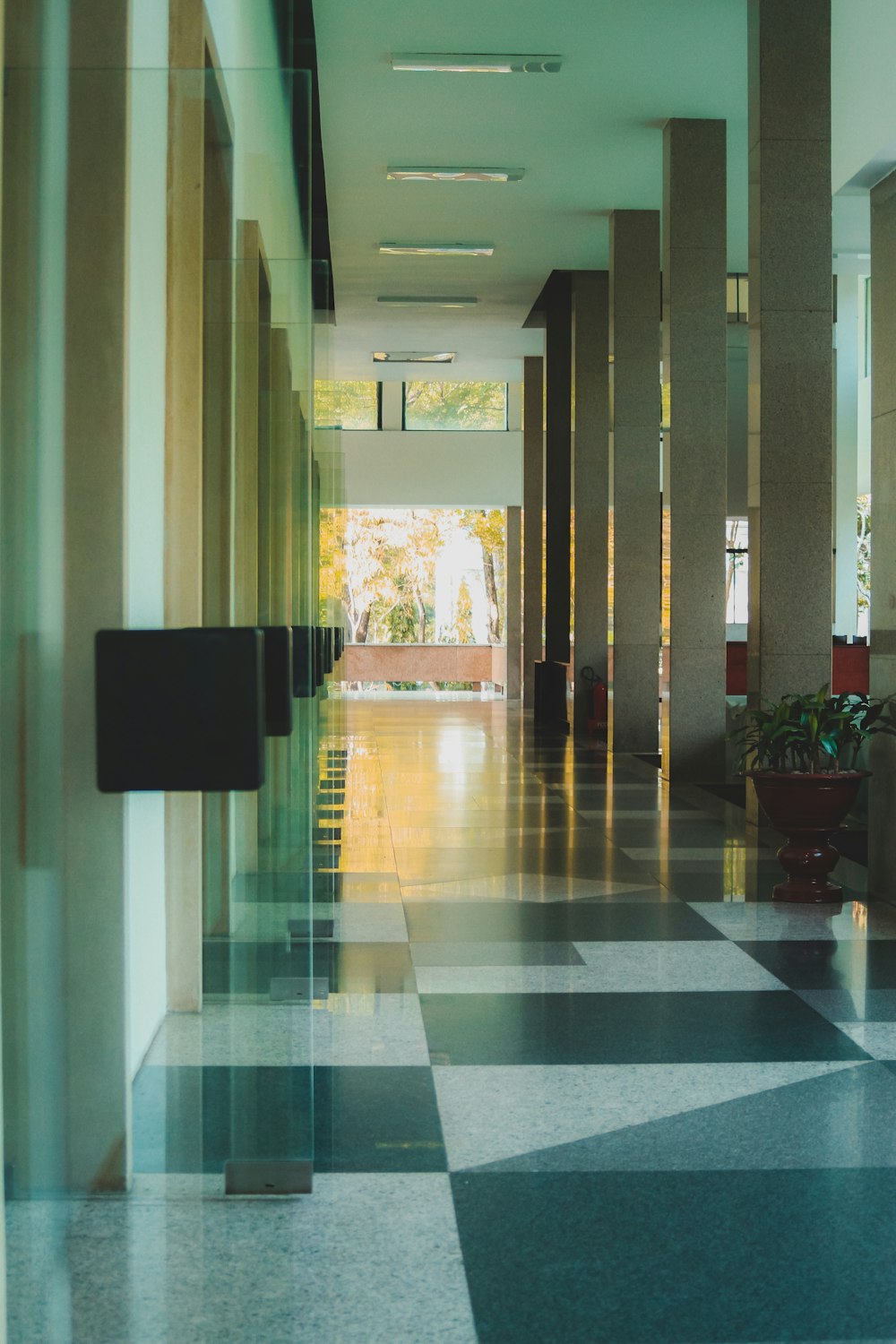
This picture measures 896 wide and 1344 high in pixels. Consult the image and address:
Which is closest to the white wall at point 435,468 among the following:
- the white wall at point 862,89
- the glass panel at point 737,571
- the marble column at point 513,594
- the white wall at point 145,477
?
the marble column at point 513,594

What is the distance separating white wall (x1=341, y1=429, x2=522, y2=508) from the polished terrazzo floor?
62.5 feet

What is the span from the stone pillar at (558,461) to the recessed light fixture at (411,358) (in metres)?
4.77

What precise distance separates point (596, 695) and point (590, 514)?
2157 mm

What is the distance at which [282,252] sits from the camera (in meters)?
3.08

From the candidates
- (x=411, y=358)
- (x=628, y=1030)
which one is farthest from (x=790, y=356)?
(x=411, y=358)

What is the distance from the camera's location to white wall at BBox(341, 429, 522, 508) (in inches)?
965

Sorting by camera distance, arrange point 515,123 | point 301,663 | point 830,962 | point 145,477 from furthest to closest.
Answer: point 515,123 → point 830,962 → point 301,663 → point 145,477

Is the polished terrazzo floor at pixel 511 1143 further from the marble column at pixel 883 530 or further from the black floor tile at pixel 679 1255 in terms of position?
the marble column at pixel 883 530

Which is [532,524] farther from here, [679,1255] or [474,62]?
[679,1255]

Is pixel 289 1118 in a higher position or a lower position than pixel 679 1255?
higher

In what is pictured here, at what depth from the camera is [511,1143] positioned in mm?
3270

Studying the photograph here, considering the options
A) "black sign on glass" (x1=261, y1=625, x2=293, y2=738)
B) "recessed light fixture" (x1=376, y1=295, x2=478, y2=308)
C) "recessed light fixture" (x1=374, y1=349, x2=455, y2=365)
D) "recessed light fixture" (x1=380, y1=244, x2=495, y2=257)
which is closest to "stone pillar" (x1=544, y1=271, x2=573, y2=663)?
"recessed light fixture" (x1=376, y1=295, x2=478, y2=308)

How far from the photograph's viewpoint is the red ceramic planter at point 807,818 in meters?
6.30

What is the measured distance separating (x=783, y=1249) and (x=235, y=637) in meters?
1.62
